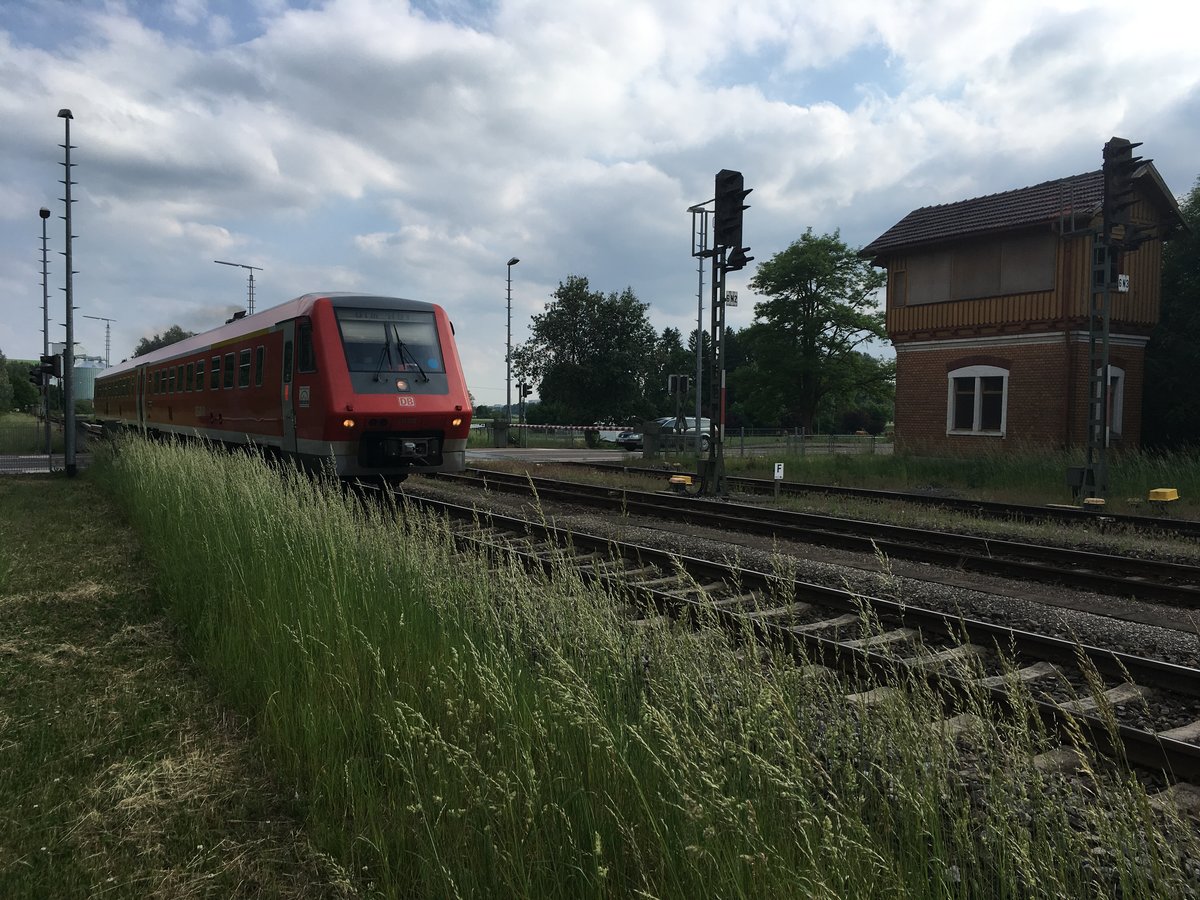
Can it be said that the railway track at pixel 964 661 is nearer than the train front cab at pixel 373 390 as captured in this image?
Yes

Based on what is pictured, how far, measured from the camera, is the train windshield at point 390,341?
481 inches

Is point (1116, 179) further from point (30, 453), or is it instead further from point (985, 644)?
point (30, 453)

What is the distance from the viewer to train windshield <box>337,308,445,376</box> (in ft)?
40.1

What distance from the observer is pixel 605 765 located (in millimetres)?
2828

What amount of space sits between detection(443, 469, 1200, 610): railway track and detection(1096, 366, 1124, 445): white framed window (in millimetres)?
13858

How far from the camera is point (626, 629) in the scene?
3801 mm

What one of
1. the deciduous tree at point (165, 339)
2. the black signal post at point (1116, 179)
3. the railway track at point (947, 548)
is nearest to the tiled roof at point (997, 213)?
the black signal post at point (1116, 179)

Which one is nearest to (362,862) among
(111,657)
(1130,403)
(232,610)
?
(232,610)

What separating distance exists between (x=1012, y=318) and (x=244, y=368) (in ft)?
61.5

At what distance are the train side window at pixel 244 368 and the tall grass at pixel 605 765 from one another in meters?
10.3

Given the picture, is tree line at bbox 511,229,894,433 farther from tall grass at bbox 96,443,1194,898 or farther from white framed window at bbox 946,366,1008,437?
tall grass at bbox 96,443,1194,898

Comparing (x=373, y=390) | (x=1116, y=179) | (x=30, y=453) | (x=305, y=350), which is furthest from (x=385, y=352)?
(x=30, y=453)

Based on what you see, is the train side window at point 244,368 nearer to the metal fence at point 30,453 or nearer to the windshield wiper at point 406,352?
the windshield wiper at point 406,352

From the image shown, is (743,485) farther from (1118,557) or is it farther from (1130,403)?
(1130,403)
